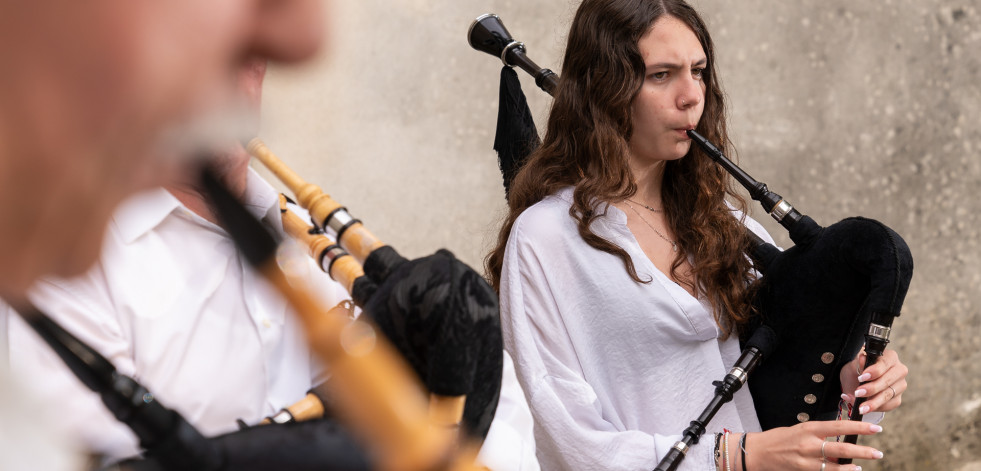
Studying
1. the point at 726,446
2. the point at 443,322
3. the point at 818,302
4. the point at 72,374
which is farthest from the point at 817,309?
the point at 72,374

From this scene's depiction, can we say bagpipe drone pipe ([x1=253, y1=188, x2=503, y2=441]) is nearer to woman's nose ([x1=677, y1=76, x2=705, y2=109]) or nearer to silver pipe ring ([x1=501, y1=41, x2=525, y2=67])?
woman's nose ([x1=677, y1=76, x2=705, y2=109])

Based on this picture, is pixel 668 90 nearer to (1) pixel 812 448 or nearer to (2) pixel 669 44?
(2) pixel 669 44

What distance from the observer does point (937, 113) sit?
9.07 ft

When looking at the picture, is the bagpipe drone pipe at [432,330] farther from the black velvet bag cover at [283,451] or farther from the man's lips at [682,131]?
the man's lips at [682,131]

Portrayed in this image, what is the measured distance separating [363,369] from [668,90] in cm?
102

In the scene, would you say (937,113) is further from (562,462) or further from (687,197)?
(562,462)

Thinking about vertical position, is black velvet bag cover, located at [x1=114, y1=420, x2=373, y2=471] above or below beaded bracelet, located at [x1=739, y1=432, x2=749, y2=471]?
below

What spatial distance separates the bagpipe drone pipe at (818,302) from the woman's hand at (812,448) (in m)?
0.06

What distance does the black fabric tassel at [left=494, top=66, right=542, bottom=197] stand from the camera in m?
1.47

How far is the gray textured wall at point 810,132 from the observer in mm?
2428

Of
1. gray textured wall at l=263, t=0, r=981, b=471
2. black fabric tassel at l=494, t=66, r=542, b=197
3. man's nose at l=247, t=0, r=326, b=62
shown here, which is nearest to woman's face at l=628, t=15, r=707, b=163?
black fabric tassel at l=494, t=66, r=542, b=197

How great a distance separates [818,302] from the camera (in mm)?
1165

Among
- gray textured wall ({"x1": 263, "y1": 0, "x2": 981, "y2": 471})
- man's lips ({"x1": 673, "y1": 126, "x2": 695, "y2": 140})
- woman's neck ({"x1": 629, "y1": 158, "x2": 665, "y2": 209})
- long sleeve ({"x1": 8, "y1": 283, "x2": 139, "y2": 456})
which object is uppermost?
gray textured wall ({"x1": 263, "y1": 0, "x2": 981, "y2": 471})

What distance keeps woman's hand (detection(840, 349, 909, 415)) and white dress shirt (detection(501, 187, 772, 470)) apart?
13cm
